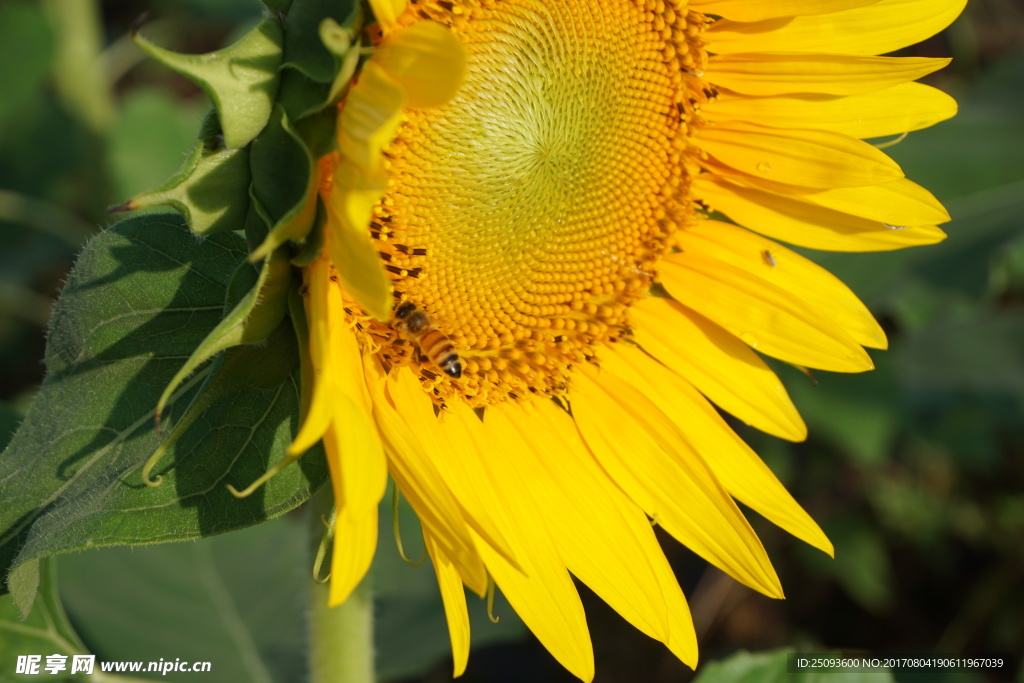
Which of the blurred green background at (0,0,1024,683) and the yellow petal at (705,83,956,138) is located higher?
the yellow petal at (705,83,956,138)

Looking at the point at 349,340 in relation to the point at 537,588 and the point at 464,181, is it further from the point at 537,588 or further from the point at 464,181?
the point at 537,588

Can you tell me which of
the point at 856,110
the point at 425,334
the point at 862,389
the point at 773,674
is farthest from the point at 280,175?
the point at 862,389

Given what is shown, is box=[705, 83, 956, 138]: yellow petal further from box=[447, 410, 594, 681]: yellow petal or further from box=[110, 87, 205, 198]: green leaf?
box=[110, 87, 205, 198]: green leaf

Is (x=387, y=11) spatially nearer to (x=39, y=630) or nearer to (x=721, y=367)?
(x=721, y=367)

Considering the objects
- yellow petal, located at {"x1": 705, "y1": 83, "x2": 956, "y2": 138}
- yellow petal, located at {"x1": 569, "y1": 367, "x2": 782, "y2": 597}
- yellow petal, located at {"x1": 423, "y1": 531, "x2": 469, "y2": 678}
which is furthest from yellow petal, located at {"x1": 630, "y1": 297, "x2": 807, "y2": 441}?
yellow petal, located at {"x1": 423, "y1": 531, "x2": 469, "y2": 678}

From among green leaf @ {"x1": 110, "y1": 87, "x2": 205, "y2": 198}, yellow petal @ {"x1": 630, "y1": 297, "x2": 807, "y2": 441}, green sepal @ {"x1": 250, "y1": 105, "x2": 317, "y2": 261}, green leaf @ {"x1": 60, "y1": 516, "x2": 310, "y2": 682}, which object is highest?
green sepal @ {"x1": 250, "y1": 105, "x2": 317, "y2": 261}

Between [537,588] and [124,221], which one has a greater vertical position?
[124,221]

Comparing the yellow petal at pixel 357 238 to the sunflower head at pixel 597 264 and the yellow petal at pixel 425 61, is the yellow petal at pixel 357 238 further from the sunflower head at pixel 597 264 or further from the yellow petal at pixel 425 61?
the yellow petal at pixel 425 61

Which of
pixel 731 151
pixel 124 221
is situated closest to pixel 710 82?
pixel 731 151
